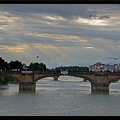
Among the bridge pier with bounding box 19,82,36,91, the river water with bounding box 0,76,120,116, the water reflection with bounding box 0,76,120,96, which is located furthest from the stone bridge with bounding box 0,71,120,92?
the river water with bounding box 0,76,120,116

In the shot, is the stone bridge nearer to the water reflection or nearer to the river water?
the water reflection

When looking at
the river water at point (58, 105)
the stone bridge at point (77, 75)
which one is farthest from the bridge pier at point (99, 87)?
the river water at point (58, 105)

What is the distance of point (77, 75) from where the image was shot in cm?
2770

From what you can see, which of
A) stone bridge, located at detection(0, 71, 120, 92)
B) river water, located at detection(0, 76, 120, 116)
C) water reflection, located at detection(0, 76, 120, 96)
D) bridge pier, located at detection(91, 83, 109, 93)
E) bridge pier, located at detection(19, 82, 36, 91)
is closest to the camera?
river water, located at detection(0, 76, 120, 116)

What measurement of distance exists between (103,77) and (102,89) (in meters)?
1.14

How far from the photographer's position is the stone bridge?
89.2 feet

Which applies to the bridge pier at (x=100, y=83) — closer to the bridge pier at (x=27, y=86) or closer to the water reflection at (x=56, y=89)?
the water reflection at (x=56, y=89)

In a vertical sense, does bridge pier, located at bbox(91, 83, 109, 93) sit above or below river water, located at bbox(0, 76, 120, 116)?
above

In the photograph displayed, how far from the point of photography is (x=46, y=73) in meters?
27.7

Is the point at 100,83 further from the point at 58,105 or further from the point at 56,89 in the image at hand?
the point at 58,105

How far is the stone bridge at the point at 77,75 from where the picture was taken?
27.2 meters

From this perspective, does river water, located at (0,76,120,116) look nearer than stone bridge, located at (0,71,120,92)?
Yes

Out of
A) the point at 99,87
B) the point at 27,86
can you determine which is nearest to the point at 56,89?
the point at 27,86

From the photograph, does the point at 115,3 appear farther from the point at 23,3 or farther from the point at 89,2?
the point at 23,3
